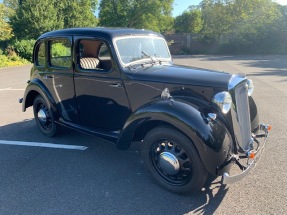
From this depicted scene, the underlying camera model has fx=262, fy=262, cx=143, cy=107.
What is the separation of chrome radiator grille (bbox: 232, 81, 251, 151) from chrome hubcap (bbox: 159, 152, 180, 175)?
78cm

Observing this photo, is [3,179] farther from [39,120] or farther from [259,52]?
[259,52]

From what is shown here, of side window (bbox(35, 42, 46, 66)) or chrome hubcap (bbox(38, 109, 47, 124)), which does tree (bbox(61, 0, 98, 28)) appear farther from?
chrome hubcap (bbox(38, 109, 47, 124))

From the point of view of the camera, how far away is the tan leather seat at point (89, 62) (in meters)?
3.94

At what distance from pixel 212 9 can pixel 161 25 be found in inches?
347

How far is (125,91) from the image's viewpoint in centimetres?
351

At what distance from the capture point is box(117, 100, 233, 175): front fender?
2.71 meters

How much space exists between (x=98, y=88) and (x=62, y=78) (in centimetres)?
81

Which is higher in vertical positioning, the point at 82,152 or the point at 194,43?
the point at 194,43

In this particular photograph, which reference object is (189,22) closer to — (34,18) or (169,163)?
(34,18)

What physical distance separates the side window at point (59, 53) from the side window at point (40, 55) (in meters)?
0.16

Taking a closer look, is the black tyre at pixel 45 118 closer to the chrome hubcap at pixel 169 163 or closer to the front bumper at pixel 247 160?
the chrome hubcap at pixel 169 163

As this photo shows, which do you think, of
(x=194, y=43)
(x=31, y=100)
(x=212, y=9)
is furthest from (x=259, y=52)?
(x=31, y=100)

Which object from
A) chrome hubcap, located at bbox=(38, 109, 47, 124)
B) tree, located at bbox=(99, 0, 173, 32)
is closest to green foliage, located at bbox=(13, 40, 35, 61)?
tree, located at bbox=(99, 0, 173, 32)

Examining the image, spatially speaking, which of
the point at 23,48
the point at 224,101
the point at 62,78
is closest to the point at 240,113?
the point at 224,101
